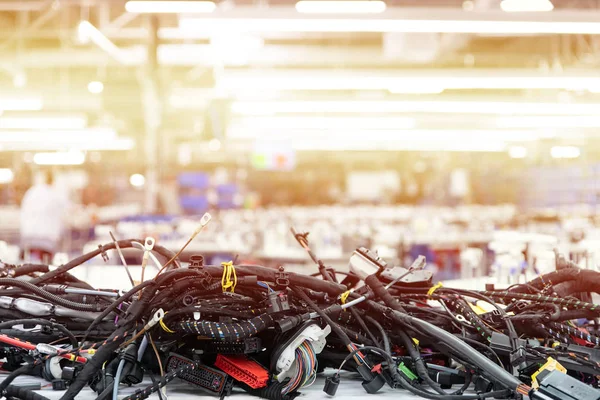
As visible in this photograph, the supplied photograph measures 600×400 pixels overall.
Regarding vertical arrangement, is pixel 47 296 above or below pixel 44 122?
below

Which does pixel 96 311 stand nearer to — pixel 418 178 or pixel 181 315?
pixel 181 315

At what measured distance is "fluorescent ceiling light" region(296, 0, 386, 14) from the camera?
351 centimetres

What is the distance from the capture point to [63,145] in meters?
10.4

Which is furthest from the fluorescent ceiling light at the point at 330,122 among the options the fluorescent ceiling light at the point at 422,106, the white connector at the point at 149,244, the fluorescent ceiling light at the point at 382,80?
the white connector at the point at 149,244

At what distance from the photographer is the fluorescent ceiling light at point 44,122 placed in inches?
321

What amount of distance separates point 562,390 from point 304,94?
9.95 meters

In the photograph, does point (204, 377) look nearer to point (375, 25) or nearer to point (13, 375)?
point (13, 375)

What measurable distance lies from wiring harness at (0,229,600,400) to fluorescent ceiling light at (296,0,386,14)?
2.60 m

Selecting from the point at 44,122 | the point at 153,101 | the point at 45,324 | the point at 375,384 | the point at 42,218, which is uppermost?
the point at 153,101

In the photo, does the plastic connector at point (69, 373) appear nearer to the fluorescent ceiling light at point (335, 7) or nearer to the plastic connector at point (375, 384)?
the plastic connector at point (375, 384)

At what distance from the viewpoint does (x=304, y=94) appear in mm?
10680

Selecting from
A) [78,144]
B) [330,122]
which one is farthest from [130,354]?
[78,144]

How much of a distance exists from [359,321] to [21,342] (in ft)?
2.38

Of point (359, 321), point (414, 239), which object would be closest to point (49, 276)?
point (359, 321)
